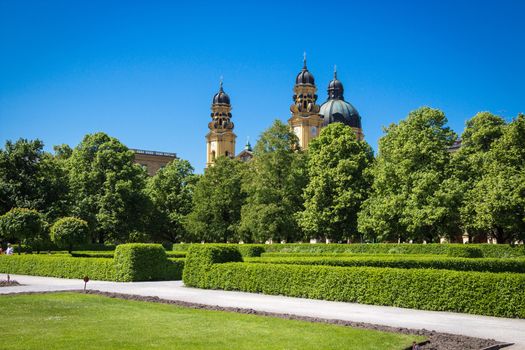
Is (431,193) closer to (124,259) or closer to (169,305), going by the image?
(124,259)

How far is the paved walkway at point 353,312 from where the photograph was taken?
1256 centimetres

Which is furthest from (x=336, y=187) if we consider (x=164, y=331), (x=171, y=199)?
(x=164, y=331)

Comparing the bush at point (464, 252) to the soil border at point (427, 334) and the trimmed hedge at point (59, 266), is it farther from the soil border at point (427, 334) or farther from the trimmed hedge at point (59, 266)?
the soil border at point (427, 334)

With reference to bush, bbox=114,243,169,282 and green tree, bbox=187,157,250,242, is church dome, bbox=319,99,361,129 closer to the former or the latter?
green tree, bbox=187,157,250,242

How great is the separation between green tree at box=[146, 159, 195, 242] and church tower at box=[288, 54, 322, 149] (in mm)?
32995

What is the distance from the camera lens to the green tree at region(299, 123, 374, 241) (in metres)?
45.3

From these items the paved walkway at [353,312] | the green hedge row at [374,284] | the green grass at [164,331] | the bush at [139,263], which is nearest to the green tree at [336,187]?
the bush at [139,263]

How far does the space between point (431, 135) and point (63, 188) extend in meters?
30.7

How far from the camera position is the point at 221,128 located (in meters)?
112

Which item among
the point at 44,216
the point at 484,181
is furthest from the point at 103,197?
the point at 484,181

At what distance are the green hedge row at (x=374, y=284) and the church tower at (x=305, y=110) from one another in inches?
2853

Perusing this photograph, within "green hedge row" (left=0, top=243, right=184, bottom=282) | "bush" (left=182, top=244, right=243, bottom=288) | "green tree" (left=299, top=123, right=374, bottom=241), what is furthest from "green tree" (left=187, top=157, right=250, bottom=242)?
"bush" (left=182, top=244, right=243, bottom=288)

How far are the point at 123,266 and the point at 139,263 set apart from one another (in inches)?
30.3

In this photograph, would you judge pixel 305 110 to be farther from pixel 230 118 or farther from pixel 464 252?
pixel 464 252
